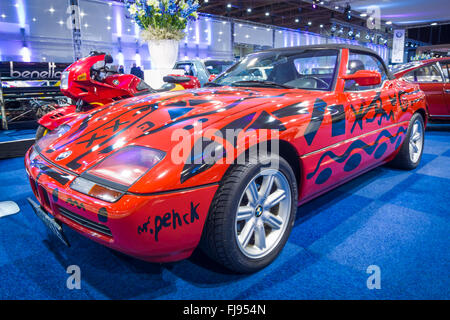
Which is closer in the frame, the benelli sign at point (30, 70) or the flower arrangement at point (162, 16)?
the flower arrangement at point (162, 16)

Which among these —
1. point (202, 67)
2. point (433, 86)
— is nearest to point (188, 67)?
point (202, 67)

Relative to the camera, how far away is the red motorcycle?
10.6 feet

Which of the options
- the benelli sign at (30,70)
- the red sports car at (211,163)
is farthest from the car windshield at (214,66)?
the red sports car at (211,163)

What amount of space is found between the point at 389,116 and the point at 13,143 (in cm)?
442

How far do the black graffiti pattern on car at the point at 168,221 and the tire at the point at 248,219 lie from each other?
0.35ft

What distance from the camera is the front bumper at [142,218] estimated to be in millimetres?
1226

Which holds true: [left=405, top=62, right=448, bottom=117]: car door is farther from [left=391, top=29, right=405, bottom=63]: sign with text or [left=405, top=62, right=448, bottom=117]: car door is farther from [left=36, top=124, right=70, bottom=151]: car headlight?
[left=391, top=29, right=405, bottom=63]: sign with text

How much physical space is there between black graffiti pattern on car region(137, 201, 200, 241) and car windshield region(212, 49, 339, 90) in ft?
4.48

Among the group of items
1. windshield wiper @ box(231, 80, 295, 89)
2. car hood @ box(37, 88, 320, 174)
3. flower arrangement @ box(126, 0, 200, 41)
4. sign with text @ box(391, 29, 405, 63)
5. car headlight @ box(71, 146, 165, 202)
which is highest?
sign with text @ box(391, 29, 405, 63)

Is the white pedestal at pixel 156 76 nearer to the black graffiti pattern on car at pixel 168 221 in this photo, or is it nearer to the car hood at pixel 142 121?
the car hood at pixel 142 121

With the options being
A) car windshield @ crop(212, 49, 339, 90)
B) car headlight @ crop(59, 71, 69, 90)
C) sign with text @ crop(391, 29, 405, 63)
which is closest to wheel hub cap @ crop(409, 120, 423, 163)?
car windshield @ crop(212, 49, 339, 90)

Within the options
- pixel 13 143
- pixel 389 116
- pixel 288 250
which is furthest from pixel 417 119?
pixel 13 143

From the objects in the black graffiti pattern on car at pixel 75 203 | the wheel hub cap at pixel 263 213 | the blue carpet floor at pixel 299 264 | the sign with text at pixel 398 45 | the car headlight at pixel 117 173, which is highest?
the sign with text at pixel 398 45

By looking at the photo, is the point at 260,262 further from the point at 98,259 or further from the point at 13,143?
the point at 13,143
